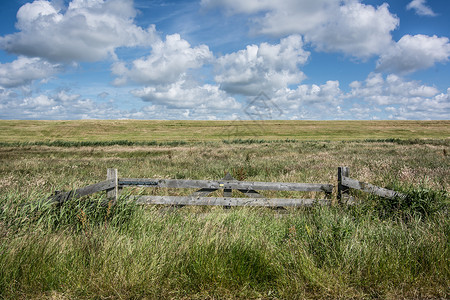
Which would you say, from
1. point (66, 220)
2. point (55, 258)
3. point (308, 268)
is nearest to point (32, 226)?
point (66, 220)

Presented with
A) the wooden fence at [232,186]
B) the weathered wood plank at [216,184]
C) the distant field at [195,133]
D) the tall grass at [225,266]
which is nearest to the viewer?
the tall grass at [225,266]

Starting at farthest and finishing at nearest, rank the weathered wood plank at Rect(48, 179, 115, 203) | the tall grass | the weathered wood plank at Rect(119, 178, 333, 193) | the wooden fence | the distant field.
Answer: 1. the distant field
2. the weathered wood plank at Rect(119, 178, 333, 193)
3. the wooden fence
4. the weathered wood plank at Rect(48, 179, 115, 203)
5. the tall grass

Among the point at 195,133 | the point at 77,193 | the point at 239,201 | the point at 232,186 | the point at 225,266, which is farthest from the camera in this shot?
the point at 195,133

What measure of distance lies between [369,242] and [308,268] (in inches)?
47.7

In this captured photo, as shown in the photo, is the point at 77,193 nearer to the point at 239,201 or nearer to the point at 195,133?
the point at 239,201

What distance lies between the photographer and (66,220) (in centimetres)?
461

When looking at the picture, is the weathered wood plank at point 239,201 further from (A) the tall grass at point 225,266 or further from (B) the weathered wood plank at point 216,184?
(A) the tall grass at point 225,266

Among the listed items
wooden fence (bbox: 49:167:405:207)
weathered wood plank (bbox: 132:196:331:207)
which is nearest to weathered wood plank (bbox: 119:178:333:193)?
wooden fence (bbox: 49:167:405:207)

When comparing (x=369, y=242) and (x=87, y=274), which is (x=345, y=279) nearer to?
(x=369, y=242)

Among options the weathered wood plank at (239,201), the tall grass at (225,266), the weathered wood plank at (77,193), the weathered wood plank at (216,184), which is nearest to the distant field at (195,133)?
the weathered wood plank at (216,184)

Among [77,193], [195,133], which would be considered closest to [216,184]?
[77,193]

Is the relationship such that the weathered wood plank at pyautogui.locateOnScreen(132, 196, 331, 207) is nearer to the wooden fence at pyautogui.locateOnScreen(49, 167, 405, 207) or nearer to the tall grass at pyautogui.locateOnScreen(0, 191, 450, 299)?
the wooden fence at pyautogui.locateOnScreen(49, 167, 405, 207)

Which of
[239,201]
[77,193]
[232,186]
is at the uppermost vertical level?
[77,193]

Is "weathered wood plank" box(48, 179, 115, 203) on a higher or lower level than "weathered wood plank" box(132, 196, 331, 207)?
higher
